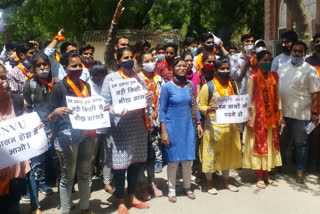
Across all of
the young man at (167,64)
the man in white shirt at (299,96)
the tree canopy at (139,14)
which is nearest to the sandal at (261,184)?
the man in white shirt at (299,96)

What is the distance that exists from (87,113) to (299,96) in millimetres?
3352

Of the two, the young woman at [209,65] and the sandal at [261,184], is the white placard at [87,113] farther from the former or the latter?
the sandal at [261,184]

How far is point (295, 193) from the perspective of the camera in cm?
477

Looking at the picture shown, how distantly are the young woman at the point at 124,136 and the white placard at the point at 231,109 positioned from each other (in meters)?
1.06

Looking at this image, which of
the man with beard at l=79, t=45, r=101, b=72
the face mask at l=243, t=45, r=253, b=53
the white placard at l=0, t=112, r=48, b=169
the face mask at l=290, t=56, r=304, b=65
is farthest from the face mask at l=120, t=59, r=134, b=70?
the face mask at l=290, t=56, r=304, b=65

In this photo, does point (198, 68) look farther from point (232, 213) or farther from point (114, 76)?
point (232, 213)

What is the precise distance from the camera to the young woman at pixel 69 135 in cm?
367

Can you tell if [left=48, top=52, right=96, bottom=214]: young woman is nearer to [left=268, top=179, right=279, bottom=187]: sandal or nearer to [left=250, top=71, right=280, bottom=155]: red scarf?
[left=250, top=71, right=280, bottom=155]: red scarf

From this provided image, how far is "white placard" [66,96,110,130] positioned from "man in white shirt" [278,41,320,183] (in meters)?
3.01

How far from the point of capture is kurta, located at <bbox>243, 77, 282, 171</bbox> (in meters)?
4.96

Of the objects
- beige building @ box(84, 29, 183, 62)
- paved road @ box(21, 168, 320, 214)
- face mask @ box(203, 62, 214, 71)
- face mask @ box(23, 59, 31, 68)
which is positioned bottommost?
paved road @ box(21, 168, 320, 214)

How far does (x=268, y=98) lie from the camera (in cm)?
495

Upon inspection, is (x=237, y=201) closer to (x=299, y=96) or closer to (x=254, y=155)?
(x=254, y=155)

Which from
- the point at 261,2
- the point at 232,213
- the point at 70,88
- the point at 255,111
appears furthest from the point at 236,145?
the point at 261,2
